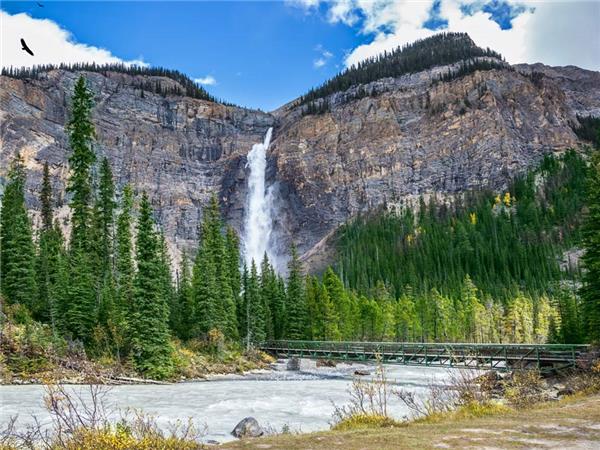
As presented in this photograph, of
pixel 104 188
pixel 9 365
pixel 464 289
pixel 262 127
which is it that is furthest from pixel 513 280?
pixel 262 127

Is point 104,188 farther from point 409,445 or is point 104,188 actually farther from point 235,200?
point 235,200

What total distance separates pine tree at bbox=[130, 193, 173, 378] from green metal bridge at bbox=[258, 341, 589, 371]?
1396 centimetres

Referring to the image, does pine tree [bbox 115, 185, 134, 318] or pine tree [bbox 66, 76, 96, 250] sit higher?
pine tree [bbox 66, 76, 96, 250]

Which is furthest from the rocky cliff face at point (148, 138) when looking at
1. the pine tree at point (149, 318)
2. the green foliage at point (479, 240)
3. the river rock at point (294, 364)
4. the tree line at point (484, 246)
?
the pine tree at point (149, 318)

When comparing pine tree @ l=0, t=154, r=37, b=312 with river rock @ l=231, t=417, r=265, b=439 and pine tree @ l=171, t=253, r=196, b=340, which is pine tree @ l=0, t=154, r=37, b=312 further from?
river rock @ l=231, t=417, r=265, b=439

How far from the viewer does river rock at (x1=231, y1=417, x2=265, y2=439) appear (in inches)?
565

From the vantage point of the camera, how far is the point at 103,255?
4069cm

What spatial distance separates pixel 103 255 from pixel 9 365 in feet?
52.4

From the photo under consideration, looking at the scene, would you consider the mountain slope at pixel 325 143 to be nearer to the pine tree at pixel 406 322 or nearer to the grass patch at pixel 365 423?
the pine tree at pixel 406 322

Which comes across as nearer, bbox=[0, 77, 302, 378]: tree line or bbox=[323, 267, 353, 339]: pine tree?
bbox=[0, 77, 302, 378]: tree line

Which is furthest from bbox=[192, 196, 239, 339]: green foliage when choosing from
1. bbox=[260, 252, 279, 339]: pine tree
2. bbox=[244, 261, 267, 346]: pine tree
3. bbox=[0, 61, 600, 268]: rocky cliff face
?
bbox=[0, 61, 600, 268]: rocky cliff face

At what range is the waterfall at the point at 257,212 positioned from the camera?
467 feet

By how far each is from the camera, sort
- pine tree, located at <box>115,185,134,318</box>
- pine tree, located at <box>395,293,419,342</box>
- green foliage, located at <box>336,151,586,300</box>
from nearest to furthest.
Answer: pine tree, located at <box>115,185,134,318</box> → pine tree, located at <box>395,293,419,342</box> → green foliage, located at <box>336,151,586,300</box>

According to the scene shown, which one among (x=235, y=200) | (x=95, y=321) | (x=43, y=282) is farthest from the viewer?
(x=235, y=200)
